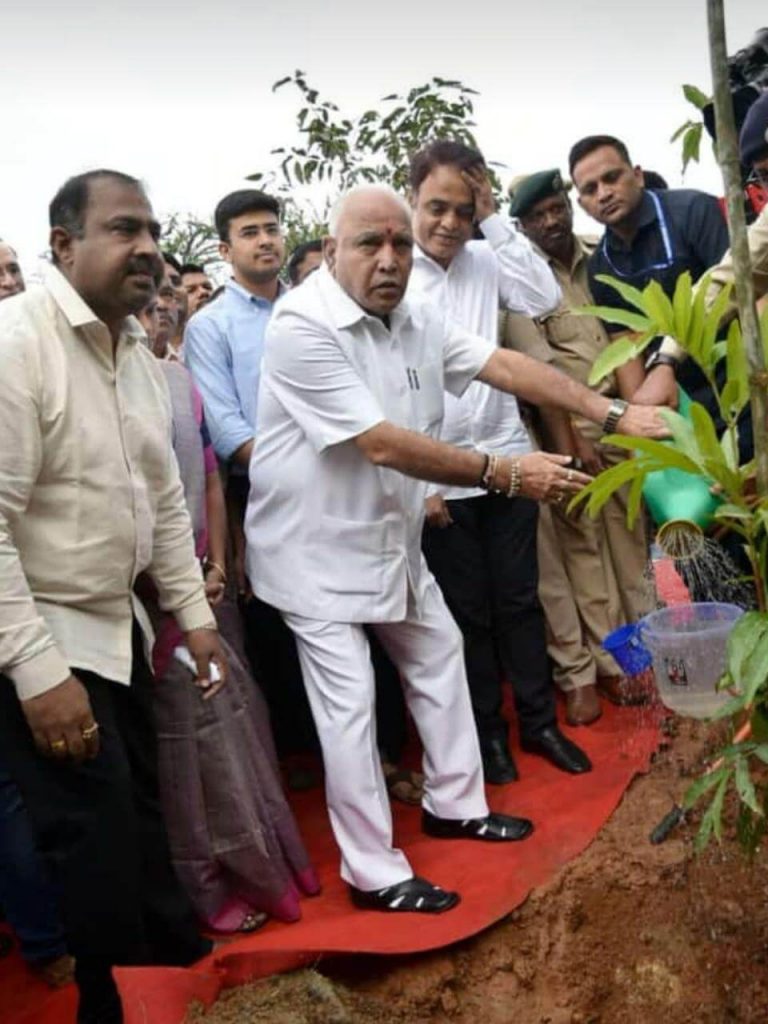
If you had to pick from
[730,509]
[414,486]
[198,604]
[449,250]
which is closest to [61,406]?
[198,604]

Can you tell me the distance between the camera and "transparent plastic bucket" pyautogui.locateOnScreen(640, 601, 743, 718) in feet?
8.66

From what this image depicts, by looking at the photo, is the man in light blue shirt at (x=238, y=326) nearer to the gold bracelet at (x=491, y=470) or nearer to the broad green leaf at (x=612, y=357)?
the gold bracelet at (x=491, y=470)

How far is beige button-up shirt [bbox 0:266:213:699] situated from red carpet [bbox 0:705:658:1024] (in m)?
0.71

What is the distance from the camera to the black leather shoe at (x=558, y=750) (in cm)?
335

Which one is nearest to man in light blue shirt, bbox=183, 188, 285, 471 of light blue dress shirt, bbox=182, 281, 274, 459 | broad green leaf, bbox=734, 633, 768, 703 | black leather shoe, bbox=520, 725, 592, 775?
light blue dress shirt, bbox=182, 281, 274, 459

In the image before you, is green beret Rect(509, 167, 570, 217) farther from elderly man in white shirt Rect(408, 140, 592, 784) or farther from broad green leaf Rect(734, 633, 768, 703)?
broad green leaf Rect(734, 633, 768, 703)

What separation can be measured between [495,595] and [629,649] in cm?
51

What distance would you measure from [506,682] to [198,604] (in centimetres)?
188

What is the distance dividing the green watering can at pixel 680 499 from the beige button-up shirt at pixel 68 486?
4.24ft

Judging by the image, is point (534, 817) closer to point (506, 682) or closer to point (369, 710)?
point (369, 710)

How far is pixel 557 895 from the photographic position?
271 cm

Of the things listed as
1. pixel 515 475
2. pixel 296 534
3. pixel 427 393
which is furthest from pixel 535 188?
pixel 296 534

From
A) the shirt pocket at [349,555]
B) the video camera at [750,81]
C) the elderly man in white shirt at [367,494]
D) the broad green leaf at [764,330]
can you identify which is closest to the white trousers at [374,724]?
the elderly man in white shirt at [367,494]

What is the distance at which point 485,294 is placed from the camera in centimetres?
348
